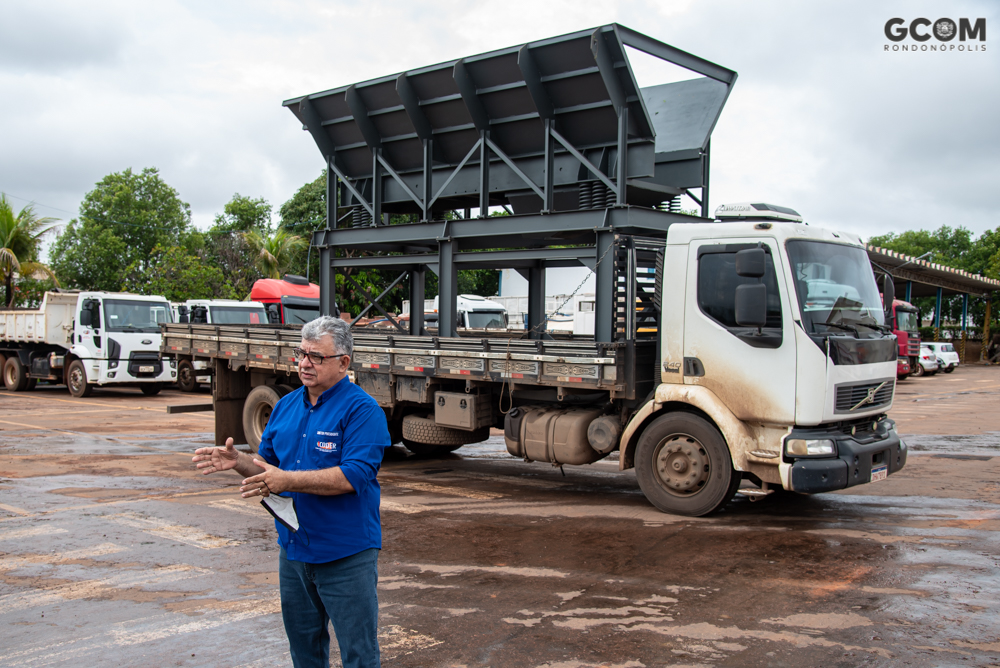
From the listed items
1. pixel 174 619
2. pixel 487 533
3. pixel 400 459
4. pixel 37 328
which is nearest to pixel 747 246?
pixel 487 533

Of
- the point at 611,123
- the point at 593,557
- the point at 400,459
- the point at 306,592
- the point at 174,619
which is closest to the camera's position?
the point at 306,592

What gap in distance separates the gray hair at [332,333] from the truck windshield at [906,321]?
26911 millimetres

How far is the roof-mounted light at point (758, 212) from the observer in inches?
282

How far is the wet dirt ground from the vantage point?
168 inches

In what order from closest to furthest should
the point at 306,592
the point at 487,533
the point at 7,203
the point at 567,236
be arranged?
the point at 306,592, the point at 487,533, the point at 567,236, the point at 7,203

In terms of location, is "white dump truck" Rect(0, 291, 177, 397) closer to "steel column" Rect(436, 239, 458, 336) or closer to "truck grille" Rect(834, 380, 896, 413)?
"steel column" Rect(436, 239, 458, 336)

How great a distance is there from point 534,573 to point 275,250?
32.9 m

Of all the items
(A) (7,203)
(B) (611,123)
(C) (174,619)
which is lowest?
(C) (174,619)

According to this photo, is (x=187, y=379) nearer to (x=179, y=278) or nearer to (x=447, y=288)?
(x=179, y=278)

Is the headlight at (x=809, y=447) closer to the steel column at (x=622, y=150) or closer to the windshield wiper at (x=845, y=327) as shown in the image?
the windshield wiper at (x=845, y=327)

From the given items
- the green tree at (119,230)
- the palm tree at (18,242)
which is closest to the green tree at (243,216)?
the green tree at (119,230)

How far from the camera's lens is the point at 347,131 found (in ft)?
38.2

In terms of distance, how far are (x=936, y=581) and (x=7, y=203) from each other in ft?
106

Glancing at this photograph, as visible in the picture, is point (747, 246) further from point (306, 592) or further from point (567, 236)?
point (306, 592)
